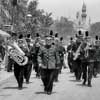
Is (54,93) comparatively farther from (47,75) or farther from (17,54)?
(17,54)

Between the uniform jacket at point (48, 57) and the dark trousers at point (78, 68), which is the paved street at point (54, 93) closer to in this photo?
the uniform jacket at point (48, 57)

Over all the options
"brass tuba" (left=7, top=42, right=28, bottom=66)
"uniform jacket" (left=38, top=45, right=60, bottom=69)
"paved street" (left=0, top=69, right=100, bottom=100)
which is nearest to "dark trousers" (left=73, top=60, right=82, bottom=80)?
"paved street" (left=0, top=69, right=100, bottom=100)

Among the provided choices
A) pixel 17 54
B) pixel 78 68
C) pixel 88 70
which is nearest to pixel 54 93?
pixel 17 54

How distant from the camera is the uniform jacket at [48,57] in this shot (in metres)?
15.5

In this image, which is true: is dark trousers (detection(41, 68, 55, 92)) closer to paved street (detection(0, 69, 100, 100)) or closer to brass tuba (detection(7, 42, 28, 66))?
paved street (detection(0, 69, 100, 100))

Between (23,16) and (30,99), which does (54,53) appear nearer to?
(30,99)

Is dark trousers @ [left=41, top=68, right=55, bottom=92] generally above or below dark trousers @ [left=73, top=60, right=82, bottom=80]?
above

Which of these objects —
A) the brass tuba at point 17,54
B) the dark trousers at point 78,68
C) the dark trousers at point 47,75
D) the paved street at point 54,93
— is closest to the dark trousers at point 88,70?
the paved street at point 54,93

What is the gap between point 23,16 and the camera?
69.9m

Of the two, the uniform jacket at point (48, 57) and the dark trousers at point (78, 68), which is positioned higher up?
the uniform jacket at point (48, 57)

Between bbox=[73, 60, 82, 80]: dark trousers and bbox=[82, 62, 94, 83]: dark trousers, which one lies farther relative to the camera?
bbox=[73, 60, 82, 80]: dark trousers

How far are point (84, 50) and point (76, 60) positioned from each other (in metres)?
2.50

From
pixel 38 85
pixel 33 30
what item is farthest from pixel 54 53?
pixel 33 30

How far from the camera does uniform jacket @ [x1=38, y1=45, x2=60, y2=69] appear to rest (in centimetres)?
1555
